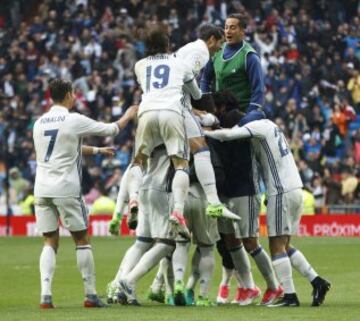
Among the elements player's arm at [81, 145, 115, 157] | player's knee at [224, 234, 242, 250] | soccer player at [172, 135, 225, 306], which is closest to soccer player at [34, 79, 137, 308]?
player's arm at [81, 145, 115, 157]

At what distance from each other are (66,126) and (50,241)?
1161 mm

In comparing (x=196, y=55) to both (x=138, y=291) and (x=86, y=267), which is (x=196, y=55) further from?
(x=138, y=291)

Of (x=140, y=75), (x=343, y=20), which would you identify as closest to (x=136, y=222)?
(x=140, y=75)

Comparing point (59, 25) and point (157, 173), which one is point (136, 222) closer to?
point (157, 173)

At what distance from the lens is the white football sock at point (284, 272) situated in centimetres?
1286

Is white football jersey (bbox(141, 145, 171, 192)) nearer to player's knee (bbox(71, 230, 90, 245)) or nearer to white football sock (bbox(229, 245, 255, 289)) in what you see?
player's knee (bbox(71, 230, 90, 245))

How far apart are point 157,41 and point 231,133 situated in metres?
1.18

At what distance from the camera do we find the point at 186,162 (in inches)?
512

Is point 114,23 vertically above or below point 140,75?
above

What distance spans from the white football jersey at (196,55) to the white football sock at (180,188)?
78cm

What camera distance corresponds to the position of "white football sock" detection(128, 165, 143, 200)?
13.5 meters

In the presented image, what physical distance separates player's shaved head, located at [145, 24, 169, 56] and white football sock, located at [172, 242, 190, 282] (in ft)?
6.45

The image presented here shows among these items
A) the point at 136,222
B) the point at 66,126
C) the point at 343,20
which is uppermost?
the point at 343,20

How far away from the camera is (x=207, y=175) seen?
13.0m
